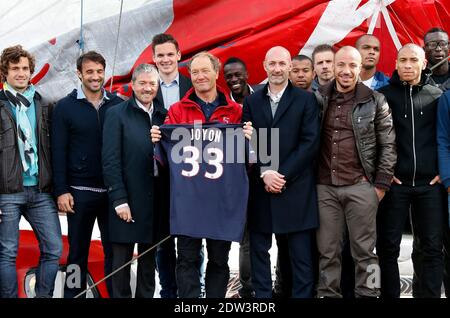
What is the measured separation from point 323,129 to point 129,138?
46.5 inches

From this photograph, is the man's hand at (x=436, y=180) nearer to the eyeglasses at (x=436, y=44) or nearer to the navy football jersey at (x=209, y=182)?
the navy football jersey at (x=209, y=182)

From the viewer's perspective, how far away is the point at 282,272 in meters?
5.35

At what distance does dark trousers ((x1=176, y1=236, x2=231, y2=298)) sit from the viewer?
486 cm

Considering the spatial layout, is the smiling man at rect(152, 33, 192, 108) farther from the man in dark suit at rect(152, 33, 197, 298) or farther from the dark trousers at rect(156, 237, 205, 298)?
the dark trousers at rect(156, 237, 205, 298)

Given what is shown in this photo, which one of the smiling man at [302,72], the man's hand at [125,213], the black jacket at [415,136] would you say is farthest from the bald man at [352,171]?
the man's hand at [125,213]

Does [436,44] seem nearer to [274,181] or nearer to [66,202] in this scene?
[274,181]

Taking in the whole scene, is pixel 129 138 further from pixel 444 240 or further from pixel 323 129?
pixel 444 240

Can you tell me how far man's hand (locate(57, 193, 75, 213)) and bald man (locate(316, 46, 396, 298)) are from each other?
153cm

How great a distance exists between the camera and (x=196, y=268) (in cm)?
492

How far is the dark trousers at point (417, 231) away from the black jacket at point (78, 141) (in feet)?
5.89

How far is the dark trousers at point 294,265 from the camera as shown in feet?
16.2
